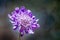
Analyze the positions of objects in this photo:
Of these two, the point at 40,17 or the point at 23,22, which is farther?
the point at 40,17

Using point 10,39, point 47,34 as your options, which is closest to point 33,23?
point 10,39

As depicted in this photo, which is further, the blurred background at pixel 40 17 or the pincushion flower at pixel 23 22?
the blurred background at pixel 40 17

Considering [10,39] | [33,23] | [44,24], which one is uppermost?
[44,24]

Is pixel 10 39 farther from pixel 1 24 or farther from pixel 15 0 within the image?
pixel 15 0

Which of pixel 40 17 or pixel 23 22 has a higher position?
pixel 40 17
